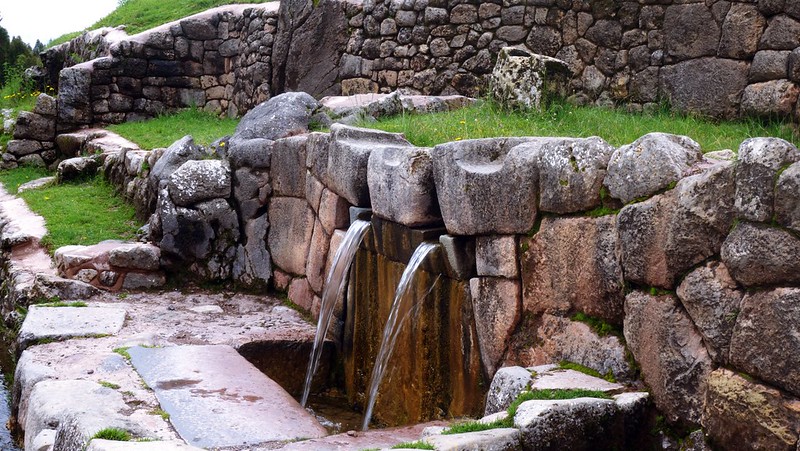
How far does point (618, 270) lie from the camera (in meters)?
4.23

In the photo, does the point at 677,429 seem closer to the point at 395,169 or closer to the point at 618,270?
the point at 618,270

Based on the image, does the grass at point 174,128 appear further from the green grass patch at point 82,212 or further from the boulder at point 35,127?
the green grass patch at point 82,212

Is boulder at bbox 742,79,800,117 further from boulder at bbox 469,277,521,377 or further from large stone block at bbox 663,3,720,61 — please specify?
boulder at bbox 469,277,521,377

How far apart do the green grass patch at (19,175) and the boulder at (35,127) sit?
2.04 feet

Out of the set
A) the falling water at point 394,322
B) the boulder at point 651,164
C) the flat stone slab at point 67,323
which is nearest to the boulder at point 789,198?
the boulder at point 651,164

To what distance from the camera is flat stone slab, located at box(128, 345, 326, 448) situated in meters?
4.67

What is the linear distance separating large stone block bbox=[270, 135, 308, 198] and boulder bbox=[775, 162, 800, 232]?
17.3 ft

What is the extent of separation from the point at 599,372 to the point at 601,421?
21.9 inches

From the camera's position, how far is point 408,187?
5.70m

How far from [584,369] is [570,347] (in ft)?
0.56

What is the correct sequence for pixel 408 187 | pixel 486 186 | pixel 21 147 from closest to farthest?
pixel 486 186
pixel 408 187
pixel 21 147

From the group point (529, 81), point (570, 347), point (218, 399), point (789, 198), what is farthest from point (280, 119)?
point (789, 198)

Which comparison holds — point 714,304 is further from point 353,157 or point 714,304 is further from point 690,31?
point 690,31

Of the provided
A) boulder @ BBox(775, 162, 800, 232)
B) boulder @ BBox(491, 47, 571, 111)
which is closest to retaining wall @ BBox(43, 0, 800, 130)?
boulder @ BBox(491, 47, 571, 111)
